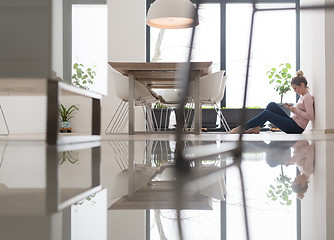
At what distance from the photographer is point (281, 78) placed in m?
6.05

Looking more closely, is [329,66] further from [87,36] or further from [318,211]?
[87,36]

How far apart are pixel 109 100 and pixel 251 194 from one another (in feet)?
18.8

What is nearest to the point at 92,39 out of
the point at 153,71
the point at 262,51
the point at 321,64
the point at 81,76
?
the point at 81,76

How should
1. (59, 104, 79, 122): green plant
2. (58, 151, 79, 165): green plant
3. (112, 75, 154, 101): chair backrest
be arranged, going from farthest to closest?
(59, 104, 79, 122): green plant → (112, 75, 154, 101): chair backrest → (58, 151, 79, 165): green plant

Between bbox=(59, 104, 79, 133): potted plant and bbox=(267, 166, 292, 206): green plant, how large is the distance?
540 cm

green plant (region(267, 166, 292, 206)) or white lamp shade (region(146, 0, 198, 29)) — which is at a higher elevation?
white lamp shade (region(146, 0, 198, 29))

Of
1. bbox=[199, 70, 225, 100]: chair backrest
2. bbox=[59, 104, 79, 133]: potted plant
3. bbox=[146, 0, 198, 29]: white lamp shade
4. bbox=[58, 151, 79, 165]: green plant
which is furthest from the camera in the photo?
bbox=[59, 104, 79, 133]: potted plant

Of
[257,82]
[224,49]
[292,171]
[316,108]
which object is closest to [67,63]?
[224,49]

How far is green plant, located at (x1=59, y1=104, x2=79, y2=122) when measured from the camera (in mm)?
5734

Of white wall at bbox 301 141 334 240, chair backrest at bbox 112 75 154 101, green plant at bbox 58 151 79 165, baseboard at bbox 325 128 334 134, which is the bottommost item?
baseboard at bbox 325 128 334 134

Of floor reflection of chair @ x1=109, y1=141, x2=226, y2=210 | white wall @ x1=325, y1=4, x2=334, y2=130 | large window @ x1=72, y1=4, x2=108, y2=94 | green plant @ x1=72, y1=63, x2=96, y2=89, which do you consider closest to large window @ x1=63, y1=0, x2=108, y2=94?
large window @ x1=72, y1=4, x2=108, y2=94

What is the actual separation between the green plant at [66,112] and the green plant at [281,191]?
18.3ft

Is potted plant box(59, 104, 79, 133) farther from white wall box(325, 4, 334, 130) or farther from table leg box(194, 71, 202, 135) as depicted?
white wall box(325, 4, 334, 130)

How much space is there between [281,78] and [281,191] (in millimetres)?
6015
